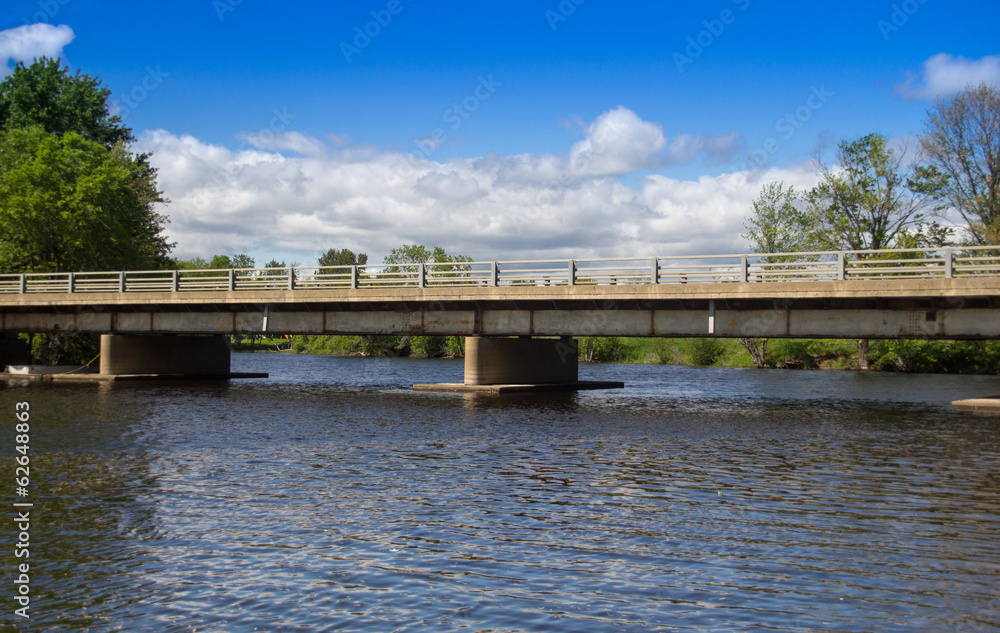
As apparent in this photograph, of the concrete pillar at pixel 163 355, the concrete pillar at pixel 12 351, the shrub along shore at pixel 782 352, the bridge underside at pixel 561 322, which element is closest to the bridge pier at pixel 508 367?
the bridge underside at pixel 561 322

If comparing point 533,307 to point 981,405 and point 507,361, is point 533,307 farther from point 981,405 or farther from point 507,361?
point 981,405

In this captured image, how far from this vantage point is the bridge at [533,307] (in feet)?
101

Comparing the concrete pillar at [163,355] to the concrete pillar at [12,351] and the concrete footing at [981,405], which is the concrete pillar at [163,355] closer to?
the concrete pillar at [12,351]

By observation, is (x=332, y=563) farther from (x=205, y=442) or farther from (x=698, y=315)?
(x=698, y=315)

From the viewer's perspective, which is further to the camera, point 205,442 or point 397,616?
point 205,442

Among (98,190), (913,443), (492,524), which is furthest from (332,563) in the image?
(98,190)

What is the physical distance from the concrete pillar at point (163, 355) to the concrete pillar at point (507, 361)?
19436 mm

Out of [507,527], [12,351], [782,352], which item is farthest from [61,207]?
[782,352]

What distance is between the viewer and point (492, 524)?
13.0 meters

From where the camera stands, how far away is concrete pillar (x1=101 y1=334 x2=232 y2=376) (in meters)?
47.9

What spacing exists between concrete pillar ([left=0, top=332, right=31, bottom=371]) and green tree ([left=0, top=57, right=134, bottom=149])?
22.8 meters

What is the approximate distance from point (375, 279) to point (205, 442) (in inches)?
775

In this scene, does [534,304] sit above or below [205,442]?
above

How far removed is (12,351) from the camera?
53.3m
